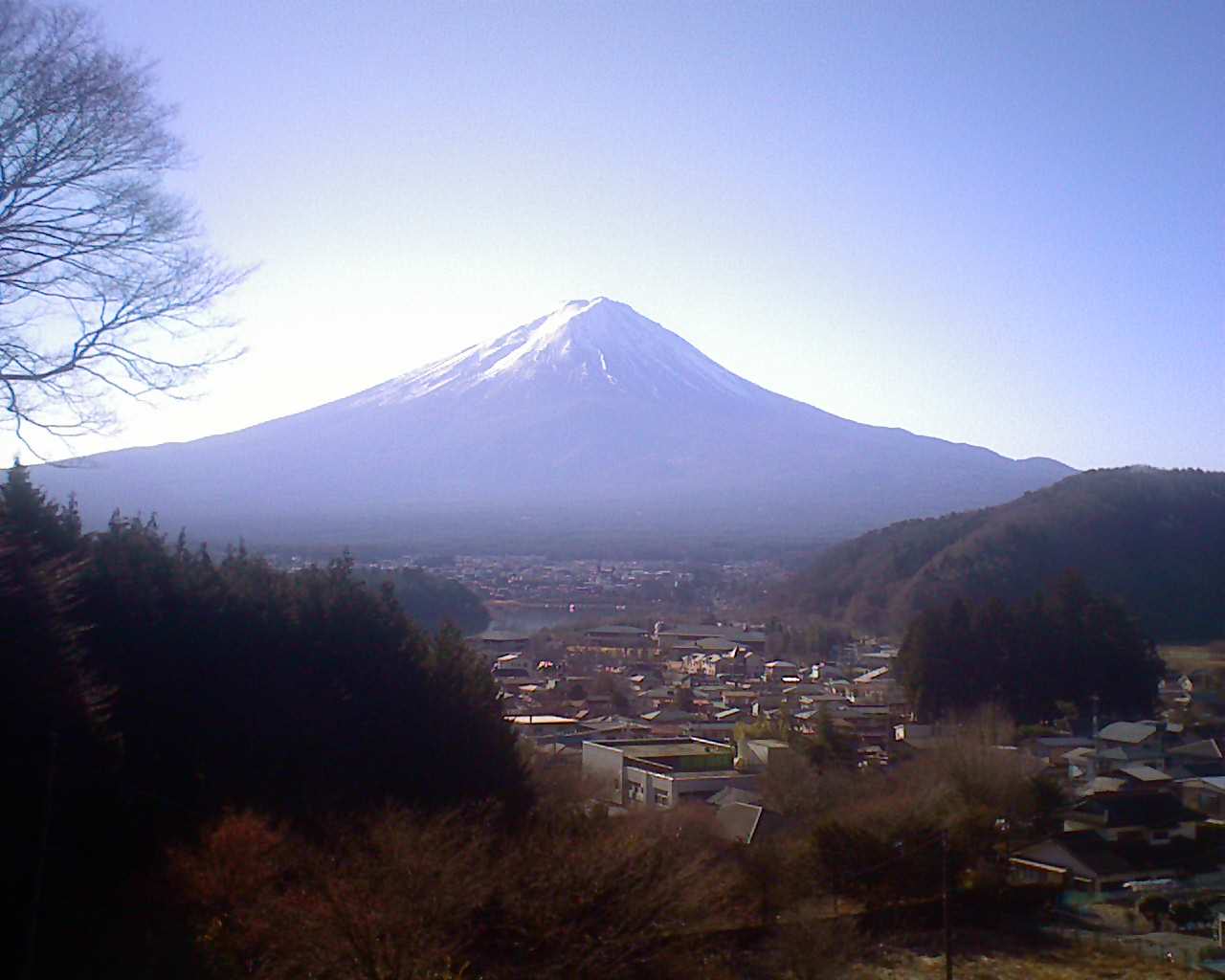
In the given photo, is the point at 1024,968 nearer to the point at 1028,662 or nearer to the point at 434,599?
the point at 1028,662

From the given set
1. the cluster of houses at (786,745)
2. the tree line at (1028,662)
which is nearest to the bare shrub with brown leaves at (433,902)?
the cluster of houses at (786,745)

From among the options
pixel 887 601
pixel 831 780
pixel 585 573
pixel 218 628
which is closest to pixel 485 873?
pixel 218 628

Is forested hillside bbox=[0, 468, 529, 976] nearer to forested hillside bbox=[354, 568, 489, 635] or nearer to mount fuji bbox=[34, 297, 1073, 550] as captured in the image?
forested hillside bbox=[354, 568, 489, 635]

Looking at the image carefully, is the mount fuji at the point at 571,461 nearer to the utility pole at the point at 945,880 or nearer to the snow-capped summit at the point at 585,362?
the snow-capped summit at the point at 585,362

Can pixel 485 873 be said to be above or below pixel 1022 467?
below

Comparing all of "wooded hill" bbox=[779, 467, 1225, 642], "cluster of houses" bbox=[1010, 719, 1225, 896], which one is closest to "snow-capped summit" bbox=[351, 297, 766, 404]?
"wooded hill" bbox=[779, 467, 1225, 642]

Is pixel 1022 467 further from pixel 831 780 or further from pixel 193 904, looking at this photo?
pixel 193 904

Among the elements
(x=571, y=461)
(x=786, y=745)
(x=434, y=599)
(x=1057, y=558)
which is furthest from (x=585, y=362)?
(x=786, y=745)
